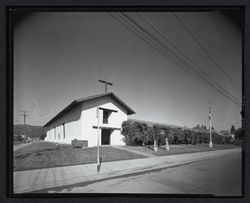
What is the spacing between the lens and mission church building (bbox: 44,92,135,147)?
483 centimetres

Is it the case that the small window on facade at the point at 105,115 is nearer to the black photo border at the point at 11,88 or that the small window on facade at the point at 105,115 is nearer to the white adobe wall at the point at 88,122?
the white adobe wall at the point at 88,122

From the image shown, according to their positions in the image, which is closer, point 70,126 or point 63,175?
point 63,175

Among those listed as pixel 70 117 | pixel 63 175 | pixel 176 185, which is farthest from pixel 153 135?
pixel 63 175

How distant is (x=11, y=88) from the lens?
288 cm

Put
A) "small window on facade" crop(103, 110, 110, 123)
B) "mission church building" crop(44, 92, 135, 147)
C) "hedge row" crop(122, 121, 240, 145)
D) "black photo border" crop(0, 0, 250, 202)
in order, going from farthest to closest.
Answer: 1. "hedge row" crop(122, 121, 240, 145)
2. "small window on facade" crop(103, 110, 110, 123)
3. "mission church building" crop(44, 92, 135, 147)
4. "black photo border" crop(0, 0, 250, 202)

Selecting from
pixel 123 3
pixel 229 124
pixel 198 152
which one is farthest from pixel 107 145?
pixel 198 152

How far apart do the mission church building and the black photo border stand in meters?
1.82

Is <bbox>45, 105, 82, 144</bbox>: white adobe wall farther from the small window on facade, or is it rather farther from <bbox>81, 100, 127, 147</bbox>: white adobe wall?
the small window on facade

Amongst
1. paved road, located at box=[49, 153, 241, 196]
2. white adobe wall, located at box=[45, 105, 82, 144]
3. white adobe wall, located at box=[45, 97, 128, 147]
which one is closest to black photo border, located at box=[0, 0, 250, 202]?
Result: paved road, located at box=[49, 153, 241, 196]

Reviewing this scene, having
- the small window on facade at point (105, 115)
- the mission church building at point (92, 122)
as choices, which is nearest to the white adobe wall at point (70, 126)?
the mission church building at point (92, 122)

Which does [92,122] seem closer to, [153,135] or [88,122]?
[88,122]

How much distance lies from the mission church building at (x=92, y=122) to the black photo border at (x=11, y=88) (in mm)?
1820

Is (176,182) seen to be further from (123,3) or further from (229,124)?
(123,3)

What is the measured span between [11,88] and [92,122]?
2.58m
